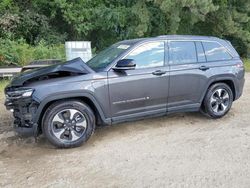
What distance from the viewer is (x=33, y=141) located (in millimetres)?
6145

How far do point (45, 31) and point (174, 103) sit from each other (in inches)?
470

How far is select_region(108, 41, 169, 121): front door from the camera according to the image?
6.12m

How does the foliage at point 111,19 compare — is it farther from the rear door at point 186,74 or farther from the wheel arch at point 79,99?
the wheel arch at point 79,99

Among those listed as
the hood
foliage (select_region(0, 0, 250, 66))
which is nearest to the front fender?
the hood

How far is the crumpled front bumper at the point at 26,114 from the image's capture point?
561 cm

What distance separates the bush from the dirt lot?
7.08m

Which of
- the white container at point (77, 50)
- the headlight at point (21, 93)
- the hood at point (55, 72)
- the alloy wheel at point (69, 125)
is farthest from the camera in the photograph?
the white container at point (77, 50)

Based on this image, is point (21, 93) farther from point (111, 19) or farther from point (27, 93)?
point (111, 19)

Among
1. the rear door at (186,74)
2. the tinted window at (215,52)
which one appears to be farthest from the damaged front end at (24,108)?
the tinted window at (215,52)

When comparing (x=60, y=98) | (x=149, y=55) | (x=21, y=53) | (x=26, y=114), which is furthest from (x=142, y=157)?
(x=21, y=53)

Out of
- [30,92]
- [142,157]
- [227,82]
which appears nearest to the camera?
[142,157]

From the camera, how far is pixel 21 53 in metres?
13.9

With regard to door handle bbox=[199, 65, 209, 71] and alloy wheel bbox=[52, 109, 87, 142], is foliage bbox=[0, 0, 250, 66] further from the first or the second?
alloy wheel bbox=[52, 109, 87, 142]

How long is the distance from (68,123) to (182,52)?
2471 mm
